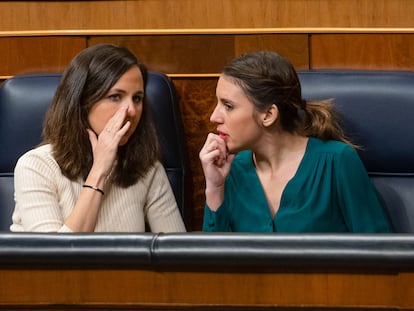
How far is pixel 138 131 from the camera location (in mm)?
1331

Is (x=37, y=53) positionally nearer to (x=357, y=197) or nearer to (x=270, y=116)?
(x=270, y=116)

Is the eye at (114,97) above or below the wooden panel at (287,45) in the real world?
below

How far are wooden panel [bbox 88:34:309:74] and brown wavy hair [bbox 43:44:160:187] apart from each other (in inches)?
7.6

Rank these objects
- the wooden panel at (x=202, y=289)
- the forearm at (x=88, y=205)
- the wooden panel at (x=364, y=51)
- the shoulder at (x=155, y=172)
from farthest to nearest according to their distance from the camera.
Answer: the wooden panel at (x=364, y=51), the shoulder at (x=155, y=172), the forearm at (x=88, y=205), the wooden panel at (x=202, y=289)

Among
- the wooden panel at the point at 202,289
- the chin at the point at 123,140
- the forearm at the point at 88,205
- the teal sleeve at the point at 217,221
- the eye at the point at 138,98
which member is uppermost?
the eye at the point at 138,98

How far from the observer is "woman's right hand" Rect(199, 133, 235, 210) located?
4.14 ft

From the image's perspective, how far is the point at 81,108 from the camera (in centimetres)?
131

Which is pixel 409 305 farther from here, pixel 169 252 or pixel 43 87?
pixel 43 87

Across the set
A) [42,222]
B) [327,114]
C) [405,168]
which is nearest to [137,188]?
[42,222]

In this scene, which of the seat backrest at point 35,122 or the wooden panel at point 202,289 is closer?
the wooden panel at point 202,289

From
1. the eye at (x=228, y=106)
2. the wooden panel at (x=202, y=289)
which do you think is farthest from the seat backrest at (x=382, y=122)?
the wooden panel at (x=202, y=289)

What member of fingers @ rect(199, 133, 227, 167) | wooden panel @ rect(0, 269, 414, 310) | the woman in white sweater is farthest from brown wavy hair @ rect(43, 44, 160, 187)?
wooden panel @ rect(0, 269, 414, 310)

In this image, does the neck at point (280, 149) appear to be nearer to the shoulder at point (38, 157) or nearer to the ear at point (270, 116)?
the ear at point (270, 116)

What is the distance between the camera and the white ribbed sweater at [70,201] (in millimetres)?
1238
